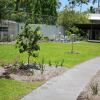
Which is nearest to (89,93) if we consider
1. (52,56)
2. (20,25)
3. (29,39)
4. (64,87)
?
(64,87)

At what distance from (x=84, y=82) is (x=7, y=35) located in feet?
97.3

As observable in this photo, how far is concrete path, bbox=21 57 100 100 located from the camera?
35.6 feet

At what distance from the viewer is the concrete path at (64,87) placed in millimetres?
10852

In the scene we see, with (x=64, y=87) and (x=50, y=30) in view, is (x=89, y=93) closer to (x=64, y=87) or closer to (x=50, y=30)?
(x=64, y=87)

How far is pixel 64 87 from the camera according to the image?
12.5 meters

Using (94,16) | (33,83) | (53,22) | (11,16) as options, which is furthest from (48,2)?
(94,16)

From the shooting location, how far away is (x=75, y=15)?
62531mm

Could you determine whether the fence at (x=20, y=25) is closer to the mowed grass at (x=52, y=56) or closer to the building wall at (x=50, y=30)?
the building wall at (x=50, y=30)

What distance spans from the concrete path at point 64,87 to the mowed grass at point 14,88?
0.32 m

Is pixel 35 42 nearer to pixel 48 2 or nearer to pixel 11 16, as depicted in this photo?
pixel 48 2

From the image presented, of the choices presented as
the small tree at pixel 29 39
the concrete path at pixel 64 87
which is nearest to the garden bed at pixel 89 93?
the concrete path at pixel 64 87

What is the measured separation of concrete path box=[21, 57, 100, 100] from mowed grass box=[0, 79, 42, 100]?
316mm

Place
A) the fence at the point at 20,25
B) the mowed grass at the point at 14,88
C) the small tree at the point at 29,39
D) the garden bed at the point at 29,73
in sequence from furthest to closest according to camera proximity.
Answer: the fence at the point at 20,25, the small tree at the point at 29,39, the garden bed at the point at 29,73, the mowed grass at the point at 14,88

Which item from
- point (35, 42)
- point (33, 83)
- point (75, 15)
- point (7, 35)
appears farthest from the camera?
point (75, 15)
